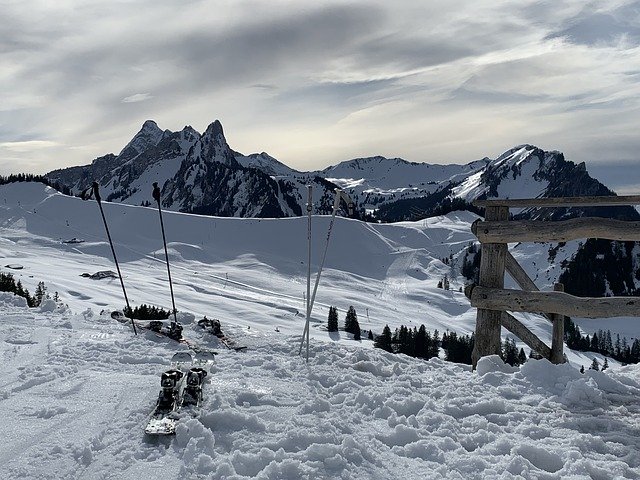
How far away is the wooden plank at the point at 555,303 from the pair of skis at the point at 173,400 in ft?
14.4

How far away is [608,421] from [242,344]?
6.22m

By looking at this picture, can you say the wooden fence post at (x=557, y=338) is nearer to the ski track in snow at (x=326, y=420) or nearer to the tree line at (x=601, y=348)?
the ski track in snow at (x=326, y=420)

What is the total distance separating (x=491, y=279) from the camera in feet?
25.6

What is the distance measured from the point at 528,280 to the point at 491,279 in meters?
0.79

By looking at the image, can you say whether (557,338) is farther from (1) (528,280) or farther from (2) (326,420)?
(2) (326,420)

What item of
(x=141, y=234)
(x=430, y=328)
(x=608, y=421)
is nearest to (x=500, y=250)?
(x=608, y=421)

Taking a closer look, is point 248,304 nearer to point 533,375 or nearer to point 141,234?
point 141,234

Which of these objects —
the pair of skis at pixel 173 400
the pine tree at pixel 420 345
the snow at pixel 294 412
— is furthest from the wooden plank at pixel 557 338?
the pine tree at pixel 420 345

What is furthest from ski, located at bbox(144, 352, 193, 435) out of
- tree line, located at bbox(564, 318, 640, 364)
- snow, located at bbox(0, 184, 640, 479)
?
tree line, located at bbox(564, 318, 640, 364)

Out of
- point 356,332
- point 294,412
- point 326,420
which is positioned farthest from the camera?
point 356,332

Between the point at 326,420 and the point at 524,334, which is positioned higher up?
the point at 524,334

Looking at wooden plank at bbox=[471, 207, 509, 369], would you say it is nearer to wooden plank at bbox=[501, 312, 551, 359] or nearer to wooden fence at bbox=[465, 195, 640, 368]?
wooden fence at bbox=[465, 195, 640, 368]

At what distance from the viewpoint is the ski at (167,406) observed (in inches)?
194

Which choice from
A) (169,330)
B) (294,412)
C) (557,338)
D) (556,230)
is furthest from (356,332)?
(294,412)
